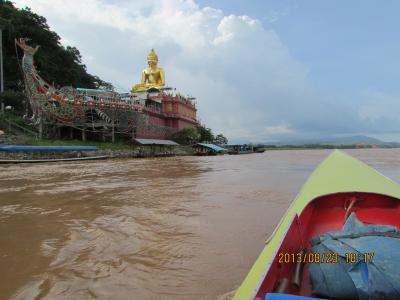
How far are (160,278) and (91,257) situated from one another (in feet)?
3.01

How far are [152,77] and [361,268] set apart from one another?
39330 mm

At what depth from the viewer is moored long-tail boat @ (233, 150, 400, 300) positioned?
5.33 ft

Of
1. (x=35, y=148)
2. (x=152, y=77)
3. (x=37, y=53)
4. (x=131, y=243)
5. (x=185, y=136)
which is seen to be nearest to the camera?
(x=131, y=243)

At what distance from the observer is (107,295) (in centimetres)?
251

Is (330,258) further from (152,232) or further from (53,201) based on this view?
(53,201)

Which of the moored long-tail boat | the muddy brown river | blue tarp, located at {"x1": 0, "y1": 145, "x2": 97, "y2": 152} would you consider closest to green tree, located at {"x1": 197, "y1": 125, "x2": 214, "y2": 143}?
blue tarp, located at {"x1": 0, "y1": 145, "x2": 97, "y2": 152}

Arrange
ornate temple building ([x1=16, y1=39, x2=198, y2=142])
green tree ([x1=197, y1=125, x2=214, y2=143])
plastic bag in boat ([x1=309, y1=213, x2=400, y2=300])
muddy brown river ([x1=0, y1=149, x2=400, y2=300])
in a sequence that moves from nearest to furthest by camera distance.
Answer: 1. plastic bag in boat ([x1=309, y1=213, x2=400, y2=300])
2. muddy brown river ([x1=0, y1=149, x2=400, y2=300])
3. ornate temple building ([x1=16, y1=39, x2=198, y2=142])
4. green tree ([x1=197, y1=125, x2=214, y2=143])

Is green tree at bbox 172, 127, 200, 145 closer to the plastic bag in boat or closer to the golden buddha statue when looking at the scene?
the golden buddha statue

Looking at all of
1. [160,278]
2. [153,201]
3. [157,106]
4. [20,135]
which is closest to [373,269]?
[160,278]

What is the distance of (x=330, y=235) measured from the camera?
7.27ft
